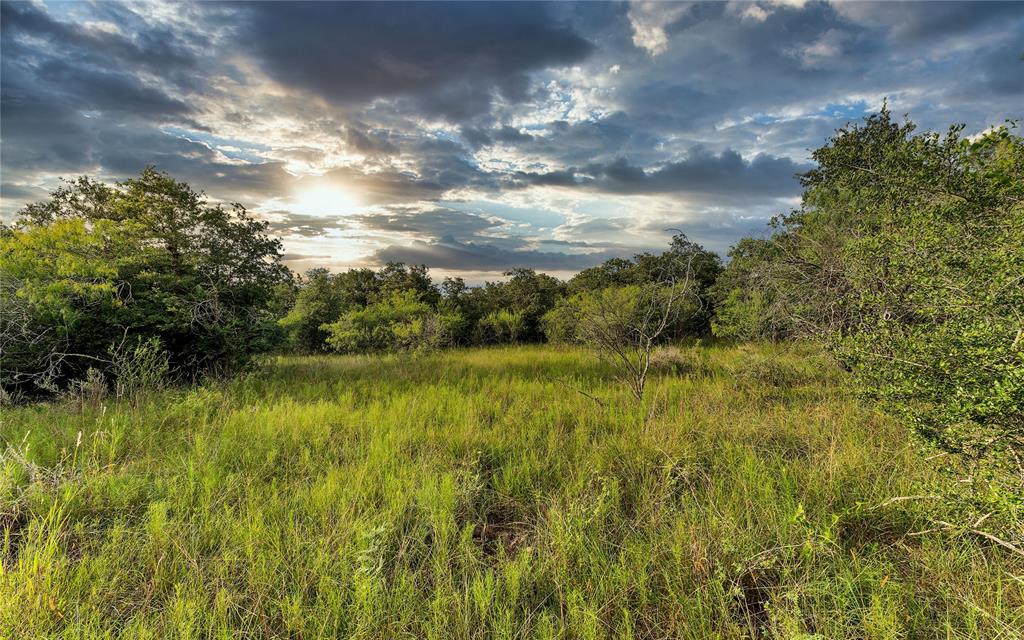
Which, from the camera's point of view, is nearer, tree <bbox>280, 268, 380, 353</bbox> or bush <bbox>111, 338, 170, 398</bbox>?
bush <bbox>111, 338, 170, 398</bbox>

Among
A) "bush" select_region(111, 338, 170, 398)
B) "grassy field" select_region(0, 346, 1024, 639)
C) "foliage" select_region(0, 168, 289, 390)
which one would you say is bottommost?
"grassy field" select_region(0, 346, 1024, 639)

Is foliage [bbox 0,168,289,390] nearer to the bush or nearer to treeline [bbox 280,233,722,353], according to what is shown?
the bush

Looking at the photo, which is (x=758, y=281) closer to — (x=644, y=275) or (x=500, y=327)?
(x=644, y=275)

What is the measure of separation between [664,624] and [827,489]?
6.75ft

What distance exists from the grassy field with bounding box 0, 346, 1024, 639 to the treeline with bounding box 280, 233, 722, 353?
8642 mm

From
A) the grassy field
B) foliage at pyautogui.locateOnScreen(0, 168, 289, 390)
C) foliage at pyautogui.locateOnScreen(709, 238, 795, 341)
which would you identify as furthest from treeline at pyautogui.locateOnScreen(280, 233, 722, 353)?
the grassy field

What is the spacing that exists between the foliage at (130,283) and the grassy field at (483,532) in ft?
7.30

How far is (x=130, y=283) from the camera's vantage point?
24.7ft

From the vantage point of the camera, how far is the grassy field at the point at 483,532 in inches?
81.7

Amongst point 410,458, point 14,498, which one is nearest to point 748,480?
point 410,458

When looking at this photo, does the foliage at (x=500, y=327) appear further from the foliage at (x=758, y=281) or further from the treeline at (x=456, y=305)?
the foliage at (x=758, y=281)

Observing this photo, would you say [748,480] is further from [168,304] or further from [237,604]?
[168,304]

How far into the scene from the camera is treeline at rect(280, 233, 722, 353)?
13.6 meters

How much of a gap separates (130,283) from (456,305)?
1331 cm
